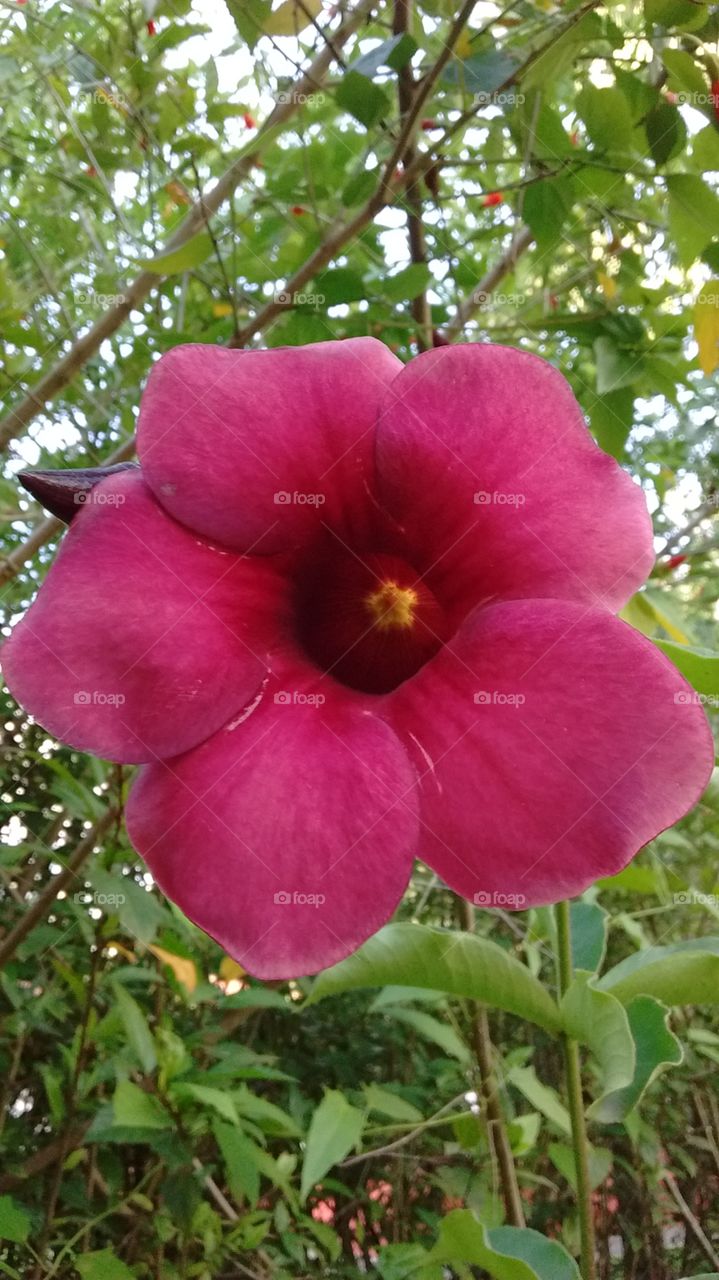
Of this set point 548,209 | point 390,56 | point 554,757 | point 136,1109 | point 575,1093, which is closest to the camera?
point 554,757

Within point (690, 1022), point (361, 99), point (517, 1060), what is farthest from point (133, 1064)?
point (690, 1022)

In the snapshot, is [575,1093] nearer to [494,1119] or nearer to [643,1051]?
[643,1051]

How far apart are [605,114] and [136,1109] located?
42.4 inches

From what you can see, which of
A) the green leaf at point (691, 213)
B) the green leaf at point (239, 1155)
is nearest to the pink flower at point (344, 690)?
the green leaf at point (691, 213)

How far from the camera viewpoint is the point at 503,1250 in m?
0.58

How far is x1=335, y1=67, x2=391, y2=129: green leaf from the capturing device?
0.74 meters

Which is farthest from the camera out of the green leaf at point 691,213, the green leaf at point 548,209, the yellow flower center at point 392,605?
the green leaf at point 548,209

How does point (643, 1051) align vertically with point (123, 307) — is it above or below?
below

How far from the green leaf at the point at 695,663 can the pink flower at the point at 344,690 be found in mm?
191

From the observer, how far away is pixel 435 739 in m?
0.40

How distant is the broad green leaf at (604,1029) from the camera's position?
506 mm

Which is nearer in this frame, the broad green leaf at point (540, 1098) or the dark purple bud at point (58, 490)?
the dark purple bud at point (58, 490)

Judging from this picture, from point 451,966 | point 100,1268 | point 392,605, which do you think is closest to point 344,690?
point 392,605

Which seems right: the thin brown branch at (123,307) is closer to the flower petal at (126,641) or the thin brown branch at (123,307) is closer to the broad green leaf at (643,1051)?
the flower petal at (126,641)
